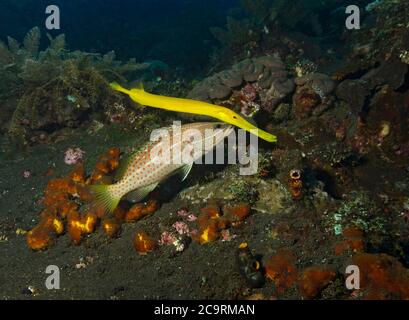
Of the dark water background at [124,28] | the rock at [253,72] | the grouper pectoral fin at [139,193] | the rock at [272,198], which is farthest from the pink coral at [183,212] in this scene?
the dark water background at [124,28]

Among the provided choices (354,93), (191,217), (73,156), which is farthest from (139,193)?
(354,93)

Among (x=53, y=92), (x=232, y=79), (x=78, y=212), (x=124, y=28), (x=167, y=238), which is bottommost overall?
(x=167, y=238)

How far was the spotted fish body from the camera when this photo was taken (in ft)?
16.2

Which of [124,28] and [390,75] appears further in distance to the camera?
[124,28]

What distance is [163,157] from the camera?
16.4 ft

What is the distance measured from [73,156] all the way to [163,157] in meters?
3.68

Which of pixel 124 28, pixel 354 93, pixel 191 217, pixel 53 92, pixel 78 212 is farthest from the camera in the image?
pixel 124 28

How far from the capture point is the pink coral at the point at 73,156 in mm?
7727

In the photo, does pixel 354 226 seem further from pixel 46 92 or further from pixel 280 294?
pixel 46 92

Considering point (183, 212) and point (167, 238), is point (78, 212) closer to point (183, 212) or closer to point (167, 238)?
point (167, 238)

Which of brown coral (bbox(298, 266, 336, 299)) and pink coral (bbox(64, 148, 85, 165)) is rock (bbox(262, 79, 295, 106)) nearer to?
brown coral (bbox(298, 266, 336, 299))

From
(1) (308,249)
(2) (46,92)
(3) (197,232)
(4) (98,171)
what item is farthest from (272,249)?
(2) (46,92)

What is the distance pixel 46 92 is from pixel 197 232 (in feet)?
19.8

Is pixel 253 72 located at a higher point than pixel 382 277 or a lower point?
higher
